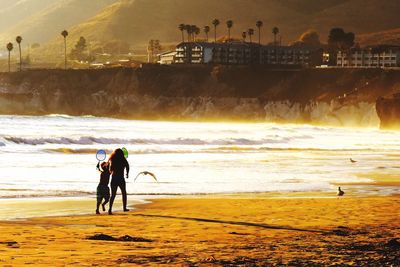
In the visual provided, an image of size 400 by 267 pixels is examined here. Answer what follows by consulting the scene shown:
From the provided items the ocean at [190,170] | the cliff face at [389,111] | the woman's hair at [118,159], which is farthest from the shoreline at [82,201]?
Result: the cliff face at [389,111]

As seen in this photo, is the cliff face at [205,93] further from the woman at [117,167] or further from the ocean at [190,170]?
the woman at [117,167]

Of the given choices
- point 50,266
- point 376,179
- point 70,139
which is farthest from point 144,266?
point 70,139

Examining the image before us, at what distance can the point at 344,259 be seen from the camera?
1430 centimetres

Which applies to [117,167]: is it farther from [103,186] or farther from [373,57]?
[373,57]

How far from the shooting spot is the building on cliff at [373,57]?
579 ft

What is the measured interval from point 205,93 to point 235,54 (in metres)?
29.1

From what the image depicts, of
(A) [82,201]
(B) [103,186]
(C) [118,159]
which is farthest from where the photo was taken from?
(A) [82,201]

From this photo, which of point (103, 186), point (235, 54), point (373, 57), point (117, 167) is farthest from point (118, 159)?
point (235, 54)

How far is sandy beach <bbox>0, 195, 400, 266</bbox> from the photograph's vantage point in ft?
47.8

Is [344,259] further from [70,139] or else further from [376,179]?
[70,139]

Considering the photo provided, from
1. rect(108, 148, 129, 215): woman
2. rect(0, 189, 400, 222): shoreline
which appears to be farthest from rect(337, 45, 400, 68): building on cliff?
rect(108, 148, 129, 215): woman

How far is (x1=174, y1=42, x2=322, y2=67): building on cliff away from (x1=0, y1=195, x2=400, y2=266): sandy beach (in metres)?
168

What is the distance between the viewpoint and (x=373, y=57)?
181 meters

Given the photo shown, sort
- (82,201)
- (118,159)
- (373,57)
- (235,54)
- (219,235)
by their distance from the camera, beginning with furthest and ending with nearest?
(235,54), (373,57), (82,201), (118,159), (219,235)
